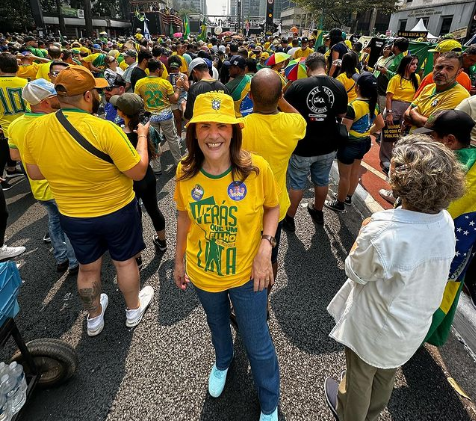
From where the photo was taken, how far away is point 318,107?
11.3ft

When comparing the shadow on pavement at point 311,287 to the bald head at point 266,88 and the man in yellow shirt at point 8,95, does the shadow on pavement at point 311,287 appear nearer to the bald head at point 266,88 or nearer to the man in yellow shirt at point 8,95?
the bald head at point 266,88

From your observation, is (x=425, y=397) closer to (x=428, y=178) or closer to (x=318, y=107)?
(x=428, y=178)

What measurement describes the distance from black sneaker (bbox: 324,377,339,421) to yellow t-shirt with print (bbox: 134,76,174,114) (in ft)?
16.1

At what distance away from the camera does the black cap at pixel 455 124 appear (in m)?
2.07

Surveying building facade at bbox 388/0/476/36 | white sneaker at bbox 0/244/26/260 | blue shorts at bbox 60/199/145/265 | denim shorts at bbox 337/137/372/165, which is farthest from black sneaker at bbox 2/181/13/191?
building facade at bbox 388/0/476/36

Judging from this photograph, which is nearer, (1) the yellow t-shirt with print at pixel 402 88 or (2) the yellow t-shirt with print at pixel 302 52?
(1) the yellow t-shirt with print at pixel 402 88

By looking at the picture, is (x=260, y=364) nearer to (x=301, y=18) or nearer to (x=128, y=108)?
(x=128, y=108)

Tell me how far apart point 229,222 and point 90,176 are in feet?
3.74

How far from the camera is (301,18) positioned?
8306 centimetres

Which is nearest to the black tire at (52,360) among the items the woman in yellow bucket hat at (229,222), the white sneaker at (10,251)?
the woman in yellow bucket hat at (229,222)

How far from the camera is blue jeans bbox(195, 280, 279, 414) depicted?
1753 millimetres

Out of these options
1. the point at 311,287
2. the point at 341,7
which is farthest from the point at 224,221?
the point at 341,7

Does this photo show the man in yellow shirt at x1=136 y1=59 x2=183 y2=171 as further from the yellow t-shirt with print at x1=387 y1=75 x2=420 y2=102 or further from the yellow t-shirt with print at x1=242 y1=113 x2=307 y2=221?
the yellow t-shirt with print at x1=387 y1=75 x2=420 y2=102

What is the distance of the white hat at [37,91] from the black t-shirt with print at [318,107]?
8.01 ft
